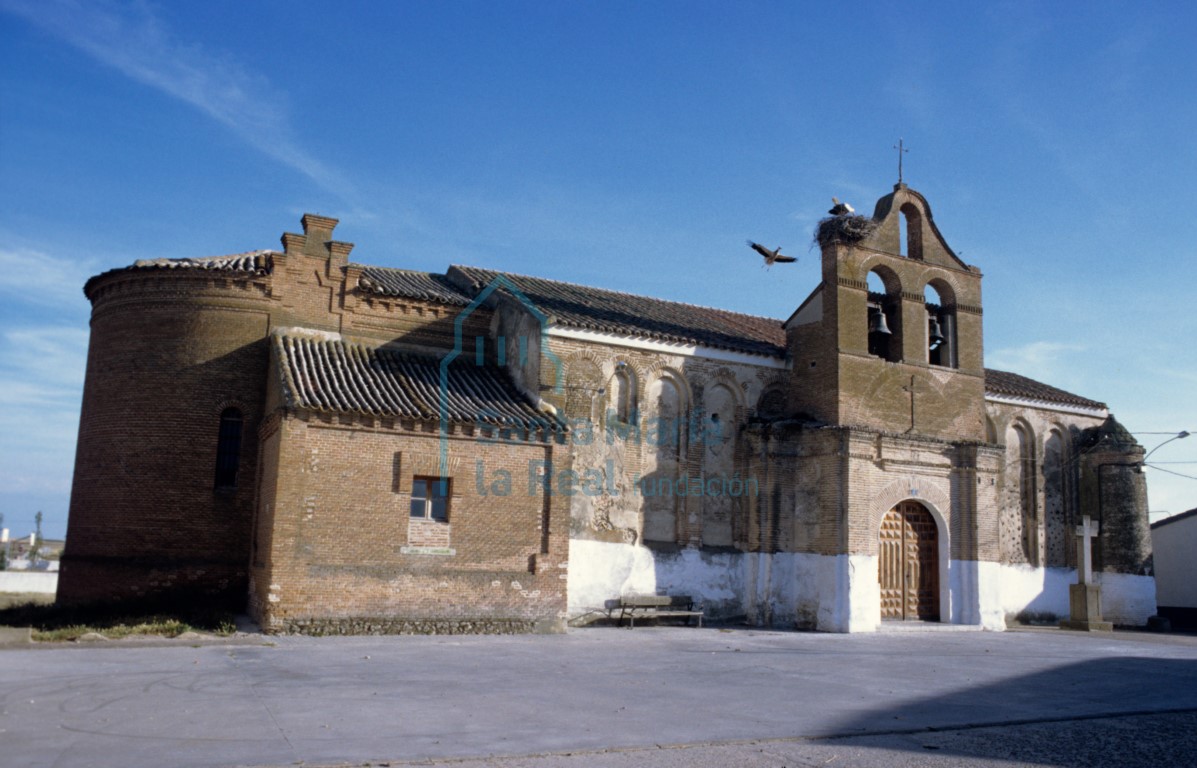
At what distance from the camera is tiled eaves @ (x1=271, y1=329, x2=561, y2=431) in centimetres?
1723

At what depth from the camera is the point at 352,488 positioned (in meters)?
A: 16.6

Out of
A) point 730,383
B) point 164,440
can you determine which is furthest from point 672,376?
point 164,440

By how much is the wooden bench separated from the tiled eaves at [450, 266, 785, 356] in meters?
5.74

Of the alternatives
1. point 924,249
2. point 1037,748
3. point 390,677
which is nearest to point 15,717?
point 390,677

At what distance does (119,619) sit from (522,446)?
25.3ft

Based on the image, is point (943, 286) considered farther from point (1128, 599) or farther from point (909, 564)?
point (1128, 599)

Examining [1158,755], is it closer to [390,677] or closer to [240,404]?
[390,677]

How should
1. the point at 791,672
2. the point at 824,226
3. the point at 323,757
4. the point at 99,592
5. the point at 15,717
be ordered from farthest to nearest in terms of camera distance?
the point at 824,226, the point at 99,592, the point at 791,672, the point at 15,717, the point at 323,757

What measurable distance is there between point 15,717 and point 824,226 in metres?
18.4

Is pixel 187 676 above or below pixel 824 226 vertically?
below

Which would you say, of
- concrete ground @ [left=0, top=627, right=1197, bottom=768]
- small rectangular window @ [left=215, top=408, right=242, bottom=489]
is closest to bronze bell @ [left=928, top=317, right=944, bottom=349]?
concrete ground @ [left=0, top=627, right=1197, bottom=768]

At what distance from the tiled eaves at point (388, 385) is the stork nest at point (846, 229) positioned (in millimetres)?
7979

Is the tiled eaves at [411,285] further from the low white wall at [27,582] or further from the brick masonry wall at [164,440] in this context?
the low white wall at [27,582]

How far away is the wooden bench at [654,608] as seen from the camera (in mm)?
19547
